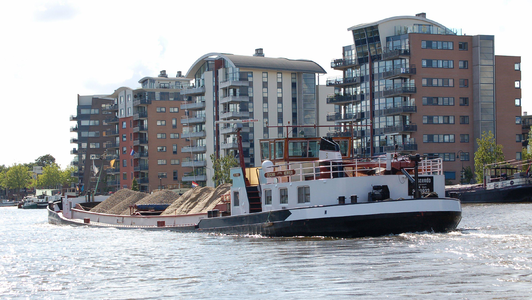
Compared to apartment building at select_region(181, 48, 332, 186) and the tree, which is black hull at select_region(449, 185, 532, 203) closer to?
the tree

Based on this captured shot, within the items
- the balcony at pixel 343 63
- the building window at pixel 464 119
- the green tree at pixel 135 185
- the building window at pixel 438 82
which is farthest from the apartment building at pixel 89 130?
the building window at pixel 464 119

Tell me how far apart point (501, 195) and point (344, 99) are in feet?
132

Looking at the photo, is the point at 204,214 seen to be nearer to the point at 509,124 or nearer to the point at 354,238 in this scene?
the point at 354,238

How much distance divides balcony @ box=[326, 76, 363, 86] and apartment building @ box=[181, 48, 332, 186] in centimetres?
494

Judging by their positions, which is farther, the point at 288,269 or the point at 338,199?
the point at 338,199

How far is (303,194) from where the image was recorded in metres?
32.5

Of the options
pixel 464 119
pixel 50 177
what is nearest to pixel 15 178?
pixel 50 177

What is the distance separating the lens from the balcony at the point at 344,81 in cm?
10938

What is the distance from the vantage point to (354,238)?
98.5 ft

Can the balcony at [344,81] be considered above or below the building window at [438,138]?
above

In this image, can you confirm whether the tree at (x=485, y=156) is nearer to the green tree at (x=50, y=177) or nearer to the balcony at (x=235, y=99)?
the balcony at (x=235, y=99)

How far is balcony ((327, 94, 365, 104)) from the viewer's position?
110m

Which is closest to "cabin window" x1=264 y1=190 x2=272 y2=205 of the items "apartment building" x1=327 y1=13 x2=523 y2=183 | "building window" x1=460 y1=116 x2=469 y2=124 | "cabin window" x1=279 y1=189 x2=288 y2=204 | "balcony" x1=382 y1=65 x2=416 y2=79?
"cabin window" x1=279 y1=189 x2=288 y2=204

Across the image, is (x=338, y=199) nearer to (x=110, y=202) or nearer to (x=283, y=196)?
(x=283, y=196)
